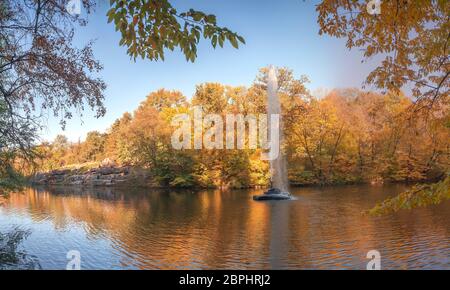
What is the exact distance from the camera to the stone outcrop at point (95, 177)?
3503cm

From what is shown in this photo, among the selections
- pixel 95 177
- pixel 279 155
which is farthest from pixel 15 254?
pixel 95 177

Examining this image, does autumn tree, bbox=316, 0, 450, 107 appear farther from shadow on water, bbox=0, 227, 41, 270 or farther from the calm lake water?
shadow on water, bbox=0, 227, 41, 270

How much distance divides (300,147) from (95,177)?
21.3 meters

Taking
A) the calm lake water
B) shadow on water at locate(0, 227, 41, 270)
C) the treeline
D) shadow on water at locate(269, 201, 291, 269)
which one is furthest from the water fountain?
shadow on water at locate(0, 227, 41, 270)

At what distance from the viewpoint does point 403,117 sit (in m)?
5.66

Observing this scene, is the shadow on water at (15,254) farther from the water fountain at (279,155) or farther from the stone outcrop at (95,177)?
the stone outcrop at (95,177)

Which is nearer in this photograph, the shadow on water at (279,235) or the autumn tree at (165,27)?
the autumn tree at (165,27)

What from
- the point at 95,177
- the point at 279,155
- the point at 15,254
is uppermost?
the point at 279,155

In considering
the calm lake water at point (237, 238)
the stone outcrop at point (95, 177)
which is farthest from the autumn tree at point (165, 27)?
the stone outcrop at point (95, 177)

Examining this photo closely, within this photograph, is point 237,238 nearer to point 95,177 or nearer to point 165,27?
point 165,27

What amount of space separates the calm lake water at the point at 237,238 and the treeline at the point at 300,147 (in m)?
13.6

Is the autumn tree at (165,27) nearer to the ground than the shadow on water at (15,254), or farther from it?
farther from it

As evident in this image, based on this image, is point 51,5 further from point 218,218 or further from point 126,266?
point 218,218

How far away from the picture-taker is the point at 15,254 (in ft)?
28.3
